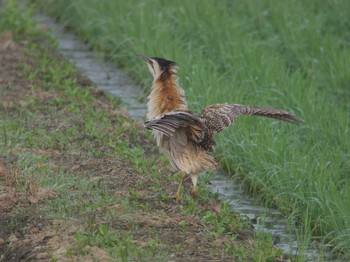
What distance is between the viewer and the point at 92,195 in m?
7.39

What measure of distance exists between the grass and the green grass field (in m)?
0.67

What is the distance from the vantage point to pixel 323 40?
11984 millimetres

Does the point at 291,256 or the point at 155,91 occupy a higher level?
the point at 155,91

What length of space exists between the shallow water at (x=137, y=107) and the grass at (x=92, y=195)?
35 cm

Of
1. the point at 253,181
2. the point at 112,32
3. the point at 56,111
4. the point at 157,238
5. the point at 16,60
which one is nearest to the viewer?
the point at 157,238

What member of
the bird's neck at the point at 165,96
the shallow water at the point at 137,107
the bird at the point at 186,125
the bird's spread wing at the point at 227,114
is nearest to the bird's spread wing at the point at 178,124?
the bird at the point at 186,125

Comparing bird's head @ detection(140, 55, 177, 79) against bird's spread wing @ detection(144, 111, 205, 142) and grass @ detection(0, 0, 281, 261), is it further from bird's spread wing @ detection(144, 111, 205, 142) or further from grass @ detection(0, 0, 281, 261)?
grass @ detection(0, 0, 281, 261)

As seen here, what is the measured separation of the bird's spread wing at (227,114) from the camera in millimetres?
7406

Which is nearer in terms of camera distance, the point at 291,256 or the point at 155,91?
the point at 291,256

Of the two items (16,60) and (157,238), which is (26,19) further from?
(157,238)

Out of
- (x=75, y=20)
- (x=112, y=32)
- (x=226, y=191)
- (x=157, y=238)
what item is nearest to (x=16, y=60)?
(x=112, y=32)

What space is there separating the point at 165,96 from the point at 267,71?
3.35m

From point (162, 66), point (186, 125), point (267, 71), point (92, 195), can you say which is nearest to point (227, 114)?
point (186, 125)

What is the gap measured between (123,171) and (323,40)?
4629 millimetres
